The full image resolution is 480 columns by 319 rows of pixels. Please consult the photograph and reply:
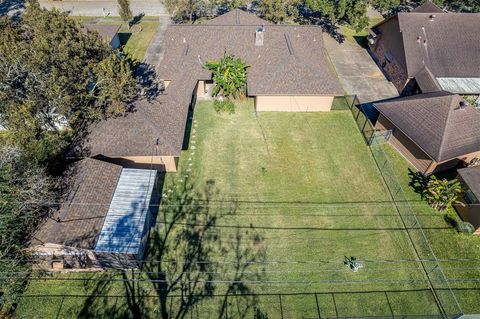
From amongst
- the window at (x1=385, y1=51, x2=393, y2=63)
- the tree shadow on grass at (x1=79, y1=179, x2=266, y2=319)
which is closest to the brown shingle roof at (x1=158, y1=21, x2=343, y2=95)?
the window at (x1=385, y1=51, x2=393, y2=63)

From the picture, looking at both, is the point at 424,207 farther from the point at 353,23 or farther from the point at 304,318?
the point at 353,23

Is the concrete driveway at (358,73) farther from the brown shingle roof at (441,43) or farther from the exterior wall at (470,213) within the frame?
the exterior wall at (470,213)

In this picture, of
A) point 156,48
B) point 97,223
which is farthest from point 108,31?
point 97,223

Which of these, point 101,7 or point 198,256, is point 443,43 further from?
point 101,7

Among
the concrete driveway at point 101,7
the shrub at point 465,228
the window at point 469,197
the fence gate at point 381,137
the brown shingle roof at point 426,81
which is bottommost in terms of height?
the shrub at point 465,228

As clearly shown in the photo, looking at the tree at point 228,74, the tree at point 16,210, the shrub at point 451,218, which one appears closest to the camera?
the tree at point 16,210

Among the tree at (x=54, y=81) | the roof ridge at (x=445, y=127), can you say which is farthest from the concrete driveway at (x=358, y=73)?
the tree at (x=54, y=81)

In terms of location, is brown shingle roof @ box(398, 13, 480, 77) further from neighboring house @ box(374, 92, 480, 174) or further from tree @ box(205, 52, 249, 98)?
tree @ box(205, 52, 249, 98)
